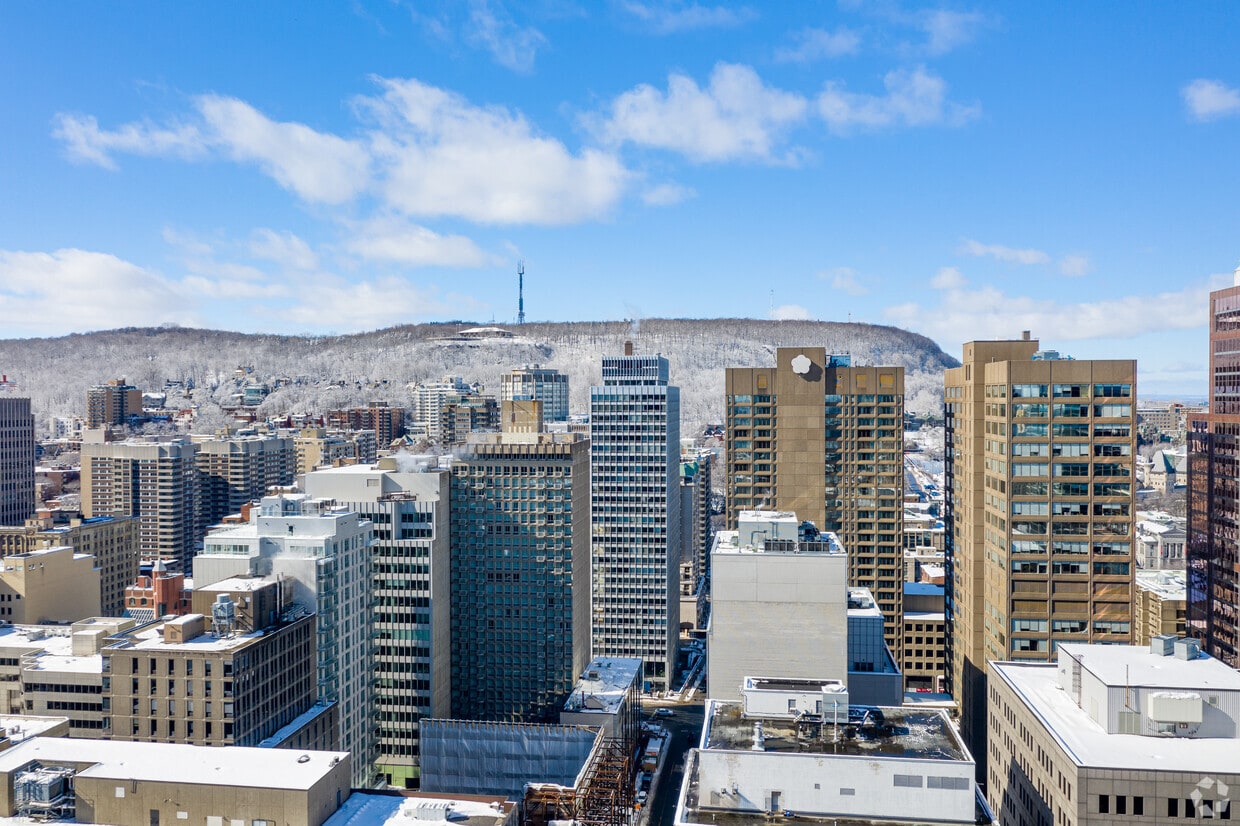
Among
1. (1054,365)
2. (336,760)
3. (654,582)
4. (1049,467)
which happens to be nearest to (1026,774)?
(1049,467)

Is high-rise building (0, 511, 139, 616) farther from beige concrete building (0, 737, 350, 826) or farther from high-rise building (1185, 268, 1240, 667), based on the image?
high-rise building (1185, 268, 1240, 667)

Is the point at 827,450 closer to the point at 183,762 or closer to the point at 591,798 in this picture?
the point at 591,798

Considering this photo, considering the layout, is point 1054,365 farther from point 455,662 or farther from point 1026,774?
point 455,662

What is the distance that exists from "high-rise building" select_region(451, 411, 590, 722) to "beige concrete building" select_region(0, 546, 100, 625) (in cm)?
5354

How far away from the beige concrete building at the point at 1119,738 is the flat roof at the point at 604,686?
50110 millimetres

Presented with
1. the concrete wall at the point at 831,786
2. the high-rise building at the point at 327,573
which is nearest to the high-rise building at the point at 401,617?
the high-rise building at the point at 327,573

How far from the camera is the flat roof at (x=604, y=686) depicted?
106875mm

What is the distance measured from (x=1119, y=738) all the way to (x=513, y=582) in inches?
3274

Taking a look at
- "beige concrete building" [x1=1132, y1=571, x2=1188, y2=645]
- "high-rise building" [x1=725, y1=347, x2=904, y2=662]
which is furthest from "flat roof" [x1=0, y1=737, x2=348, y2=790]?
"high-rise building" [x1=725, y1=347, x2=904, y2=662]

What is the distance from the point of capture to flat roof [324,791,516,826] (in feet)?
175

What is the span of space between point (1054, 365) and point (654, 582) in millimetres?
85655

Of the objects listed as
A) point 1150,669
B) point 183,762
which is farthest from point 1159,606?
point 183,762

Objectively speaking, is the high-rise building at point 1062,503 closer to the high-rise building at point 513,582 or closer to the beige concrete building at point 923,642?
the beige concrete building at point 923,642

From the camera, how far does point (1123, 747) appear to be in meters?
52.0
